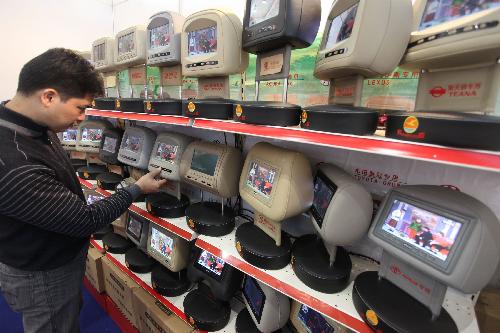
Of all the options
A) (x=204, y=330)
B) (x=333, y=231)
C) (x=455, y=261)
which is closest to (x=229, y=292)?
(x=204, y=330)

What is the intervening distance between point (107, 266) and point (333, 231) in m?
1.97

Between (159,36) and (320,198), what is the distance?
4.29ft

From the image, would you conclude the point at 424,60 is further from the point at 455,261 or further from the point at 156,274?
the point at 156,274

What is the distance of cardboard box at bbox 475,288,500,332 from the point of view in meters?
0.90

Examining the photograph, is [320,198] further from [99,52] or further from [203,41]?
[99,52]

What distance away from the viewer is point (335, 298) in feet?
3.00

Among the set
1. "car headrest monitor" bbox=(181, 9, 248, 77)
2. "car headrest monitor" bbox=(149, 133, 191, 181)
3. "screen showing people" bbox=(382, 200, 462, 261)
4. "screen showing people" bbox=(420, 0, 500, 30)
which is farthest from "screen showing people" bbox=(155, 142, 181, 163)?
"screen showing people" bbox=(420, 0, 500, 30)

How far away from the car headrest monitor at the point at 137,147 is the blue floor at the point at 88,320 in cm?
138

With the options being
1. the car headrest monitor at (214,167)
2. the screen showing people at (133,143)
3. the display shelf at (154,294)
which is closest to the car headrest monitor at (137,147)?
the screen showing people at (133,143)

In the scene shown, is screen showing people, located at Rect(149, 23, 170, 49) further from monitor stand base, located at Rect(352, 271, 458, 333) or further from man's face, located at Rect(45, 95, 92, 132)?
monitor stand base, located at Rect(352, 271, 458, 333)

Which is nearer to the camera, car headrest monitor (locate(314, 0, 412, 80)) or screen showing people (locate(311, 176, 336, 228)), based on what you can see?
car headrest monitor (locate(314, 0, 412, 80))

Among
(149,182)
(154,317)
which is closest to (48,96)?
(149,182)

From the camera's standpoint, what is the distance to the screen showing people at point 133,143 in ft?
5.82

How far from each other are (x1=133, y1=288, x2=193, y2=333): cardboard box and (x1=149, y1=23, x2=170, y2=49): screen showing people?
1.63 metres
